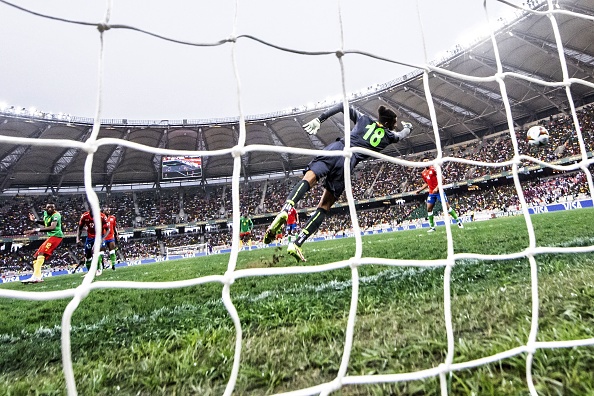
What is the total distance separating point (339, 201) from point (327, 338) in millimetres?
27759

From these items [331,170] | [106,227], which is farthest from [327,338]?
[106,227]

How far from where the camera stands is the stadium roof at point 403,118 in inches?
786

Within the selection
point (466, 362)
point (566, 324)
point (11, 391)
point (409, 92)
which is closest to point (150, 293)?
point (11, 391)

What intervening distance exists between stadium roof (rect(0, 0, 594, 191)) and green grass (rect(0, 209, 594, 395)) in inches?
784

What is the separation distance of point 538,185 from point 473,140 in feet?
26.7

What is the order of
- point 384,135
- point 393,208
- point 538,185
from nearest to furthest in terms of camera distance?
point 384,135, point 538,185, point 393,208

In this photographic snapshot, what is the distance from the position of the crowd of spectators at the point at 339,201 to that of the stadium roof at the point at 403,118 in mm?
1613

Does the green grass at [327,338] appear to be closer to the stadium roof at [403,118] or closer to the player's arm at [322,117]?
the player's arm at [322,117]

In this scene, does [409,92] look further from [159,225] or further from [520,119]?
[159,225]

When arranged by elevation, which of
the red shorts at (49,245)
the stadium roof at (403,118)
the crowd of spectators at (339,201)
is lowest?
the red shorts at (49,245)

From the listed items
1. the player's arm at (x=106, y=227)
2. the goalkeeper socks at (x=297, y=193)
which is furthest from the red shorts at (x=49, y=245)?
the goalkeeper socks at (x=297, y=193)

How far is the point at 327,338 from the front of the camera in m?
1.89

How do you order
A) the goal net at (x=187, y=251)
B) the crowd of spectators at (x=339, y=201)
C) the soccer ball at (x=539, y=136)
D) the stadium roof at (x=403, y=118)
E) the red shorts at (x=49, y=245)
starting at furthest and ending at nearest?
the goal net at (x=187, y=251)
the crowd of spectators at (x=339, y=201)
the stadium roof at (x=403, y=118)
the red shorts at (x=49, y=245)
the soccer ball at (x=539, y=136)

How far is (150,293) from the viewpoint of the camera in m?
4.22
